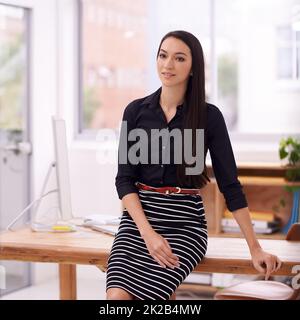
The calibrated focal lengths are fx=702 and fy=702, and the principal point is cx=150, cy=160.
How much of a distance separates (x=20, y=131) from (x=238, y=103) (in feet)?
8.11

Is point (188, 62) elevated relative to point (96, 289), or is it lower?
elevated

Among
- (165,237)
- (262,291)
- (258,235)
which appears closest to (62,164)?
(165,237)

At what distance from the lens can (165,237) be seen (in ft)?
7.43

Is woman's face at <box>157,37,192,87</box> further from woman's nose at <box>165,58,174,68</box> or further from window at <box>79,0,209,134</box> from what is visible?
window at <box>79,0,209,134</box>

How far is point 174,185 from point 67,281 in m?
0.97

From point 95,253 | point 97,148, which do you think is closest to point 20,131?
point 97,148

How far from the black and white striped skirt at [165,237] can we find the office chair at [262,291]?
0.44 metres

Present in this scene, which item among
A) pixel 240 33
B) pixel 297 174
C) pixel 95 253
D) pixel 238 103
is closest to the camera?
pixel 95 253

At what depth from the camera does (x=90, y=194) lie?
4750 mm

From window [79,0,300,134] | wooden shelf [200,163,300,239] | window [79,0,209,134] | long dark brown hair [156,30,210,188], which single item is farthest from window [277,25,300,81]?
long dark brown hair [156,30,210,188]

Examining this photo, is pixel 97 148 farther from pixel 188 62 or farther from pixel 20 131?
pixel 188 62

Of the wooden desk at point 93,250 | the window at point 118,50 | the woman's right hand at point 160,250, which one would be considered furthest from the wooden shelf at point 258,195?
the woman's right hand at point 160,250

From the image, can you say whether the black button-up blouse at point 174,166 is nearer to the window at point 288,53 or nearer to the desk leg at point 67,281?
the desk leg at point 67,281

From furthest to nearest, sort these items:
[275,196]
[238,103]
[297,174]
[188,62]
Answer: [238,103] → [275,196] → [297,174] → [188,62]
